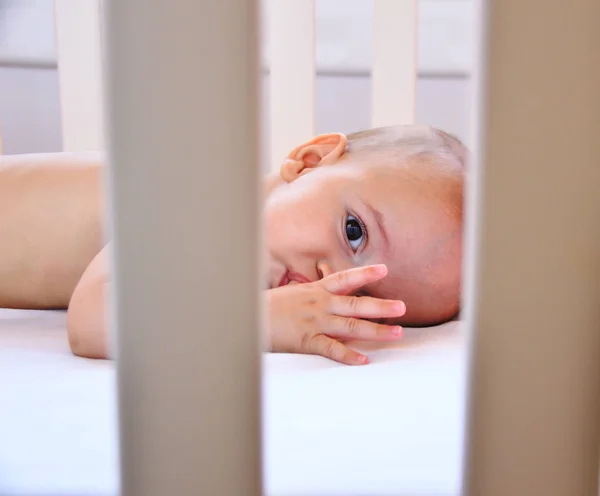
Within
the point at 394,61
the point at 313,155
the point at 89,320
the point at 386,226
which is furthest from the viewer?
the point at 394,61

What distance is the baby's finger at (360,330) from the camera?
2.16 ft

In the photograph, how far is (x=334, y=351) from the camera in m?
0.61

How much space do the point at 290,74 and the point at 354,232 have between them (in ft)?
1.69

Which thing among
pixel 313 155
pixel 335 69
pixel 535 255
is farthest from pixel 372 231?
pixel 335 69

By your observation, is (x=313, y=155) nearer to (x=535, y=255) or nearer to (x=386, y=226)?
(x=386, y=226)

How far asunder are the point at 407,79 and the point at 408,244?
52 cm

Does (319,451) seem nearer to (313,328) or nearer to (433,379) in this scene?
(433,379)

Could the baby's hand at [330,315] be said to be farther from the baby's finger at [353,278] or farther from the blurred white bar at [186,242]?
the blurred white bar at [186,242]

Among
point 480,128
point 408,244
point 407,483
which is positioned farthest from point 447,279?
point 480,128

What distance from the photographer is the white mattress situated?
359mm

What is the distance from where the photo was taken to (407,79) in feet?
3.72

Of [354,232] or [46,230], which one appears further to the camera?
[46,230]

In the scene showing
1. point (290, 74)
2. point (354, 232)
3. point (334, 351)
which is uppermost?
point (290, 74)

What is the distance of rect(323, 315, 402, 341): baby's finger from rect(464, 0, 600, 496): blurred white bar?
0.39 m
